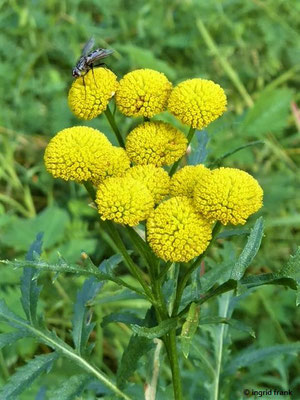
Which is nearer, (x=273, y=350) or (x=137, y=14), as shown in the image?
(x=273, y=350)

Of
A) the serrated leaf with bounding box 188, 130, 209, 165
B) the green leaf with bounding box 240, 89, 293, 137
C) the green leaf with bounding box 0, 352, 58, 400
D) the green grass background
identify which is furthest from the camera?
the green leaf with bounding box 240, 89, 293, 137

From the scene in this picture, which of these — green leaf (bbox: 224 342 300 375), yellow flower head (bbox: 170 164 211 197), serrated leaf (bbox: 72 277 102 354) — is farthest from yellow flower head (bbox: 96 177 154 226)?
green leaf (bbox: 224 342 300 375)

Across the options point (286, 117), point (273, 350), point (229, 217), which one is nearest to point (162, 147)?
point (229, 217)

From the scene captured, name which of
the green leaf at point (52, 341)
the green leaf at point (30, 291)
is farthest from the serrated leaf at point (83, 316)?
the green leaf at point (30, 291)

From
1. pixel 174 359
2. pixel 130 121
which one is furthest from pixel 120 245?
pixel 130 121

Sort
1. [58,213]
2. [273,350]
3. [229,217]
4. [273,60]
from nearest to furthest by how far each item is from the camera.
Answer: [229,217], [273,350], [58,213], [273,60]

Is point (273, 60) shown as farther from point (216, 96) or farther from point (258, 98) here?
point (216, 96)

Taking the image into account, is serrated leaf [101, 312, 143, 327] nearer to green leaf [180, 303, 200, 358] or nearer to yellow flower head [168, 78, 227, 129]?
green leaf [180, 303, 200, 358]
